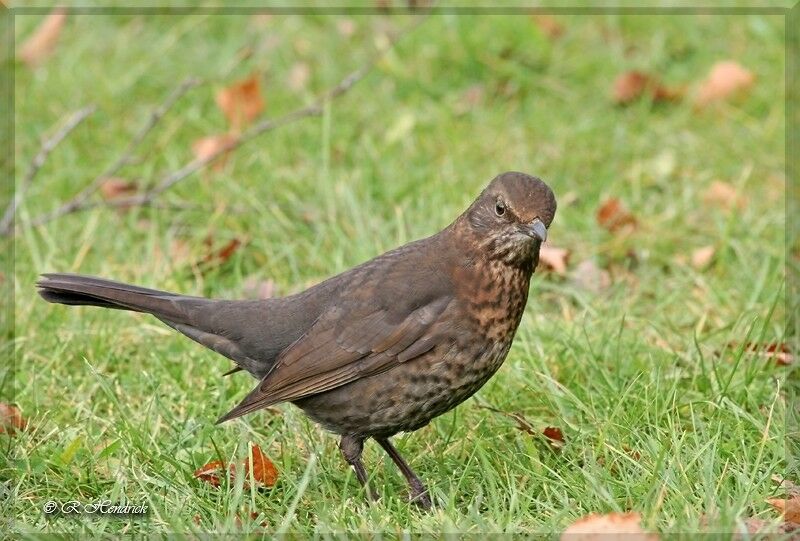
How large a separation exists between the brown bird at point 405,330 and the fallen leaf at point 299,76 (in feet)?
10.3

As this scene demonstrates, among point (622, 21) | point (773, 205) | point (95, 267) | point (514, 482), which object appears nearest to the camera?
point (514, 482)

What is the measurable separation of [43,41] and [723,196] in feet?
13.9

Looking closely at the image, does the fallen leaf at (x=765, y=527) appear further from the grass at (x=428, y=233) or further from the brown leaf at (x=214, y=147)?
the brown leaf at (x=214, y=147)

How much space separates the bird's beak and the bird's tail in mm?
1253

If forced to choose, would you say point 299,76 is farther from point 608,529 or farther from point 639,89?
point 608,529

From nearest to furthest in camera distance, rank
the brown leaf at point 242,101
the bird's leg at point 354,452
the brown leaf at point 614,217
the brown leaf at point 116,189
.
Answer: the bird's leg at point 354,452, the brown leaf at point 614,217, the brown leaf at point 116,189, the brown leaf at point 242,101

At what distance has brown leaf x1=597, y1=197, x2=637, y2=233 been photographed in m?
5.95

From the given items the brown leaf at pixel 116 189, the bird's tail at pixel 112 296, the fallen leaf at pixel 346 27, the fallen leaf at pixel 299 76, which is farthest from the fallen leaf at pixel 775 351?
the fallen leaf at pixel 346 27

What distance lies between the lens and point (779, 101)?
22.9ft

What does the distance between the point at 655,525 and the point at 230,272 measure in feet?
9.33

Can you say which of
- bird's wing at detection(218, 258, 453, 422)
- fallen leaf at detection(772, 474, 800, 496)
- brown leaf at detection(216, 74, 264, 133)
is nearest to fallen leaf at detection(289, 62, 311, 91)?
brown leaf at detection(216, 74, 264, 133)

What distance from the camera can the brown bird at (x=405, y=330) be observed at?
3930 millimetres

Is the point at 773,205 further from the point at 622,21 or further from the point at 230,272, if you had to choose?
the point at 230,272

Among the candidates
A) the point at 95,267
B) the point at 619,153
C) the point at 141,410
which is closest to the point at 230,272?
the point at 95,267
